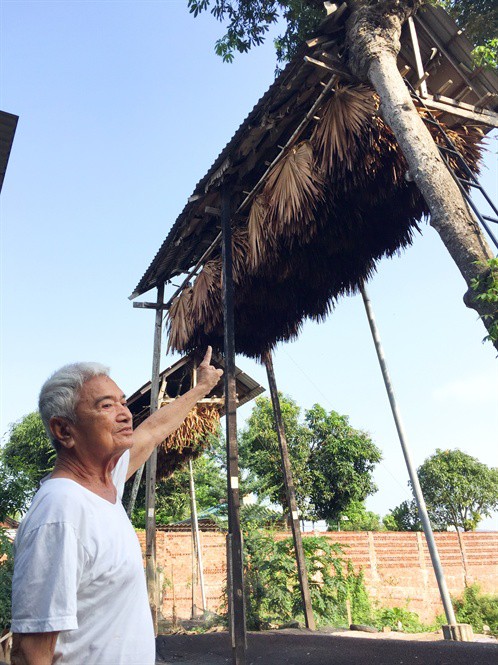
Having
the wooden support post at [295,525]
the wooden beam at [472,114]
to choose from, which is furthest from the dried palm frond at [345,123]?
the wooden support post at [295,525]

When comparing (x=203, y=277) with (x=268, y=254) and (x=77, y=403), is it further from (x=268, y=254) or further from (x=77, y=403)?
(x=77, y=403)

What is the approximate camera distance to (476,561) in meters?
15.7

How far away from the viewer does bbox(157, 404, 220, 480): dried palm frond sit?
10961 millimetres

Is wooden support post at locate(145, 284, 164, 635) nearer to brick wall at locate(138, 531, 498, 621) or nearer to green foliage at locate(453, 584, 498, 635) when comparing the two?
brick wall at locate(138, 531, 498, 621)

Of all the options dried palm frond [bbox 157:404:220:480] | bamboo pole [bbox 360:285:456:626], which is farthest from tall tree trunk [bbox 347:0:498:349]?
dried palm frond [bbox 157:404:220:480]

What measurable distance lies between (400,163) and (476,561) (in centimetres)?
1382

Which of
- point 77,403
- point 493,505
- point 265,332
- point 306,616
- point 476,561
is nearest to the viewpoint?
point 77,403

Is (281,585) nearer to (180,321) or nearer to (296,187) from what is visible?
(180,321)

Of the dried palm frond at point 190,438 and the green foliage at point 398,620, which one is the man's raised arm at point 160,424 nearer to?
the dried palm frond at point 190,438

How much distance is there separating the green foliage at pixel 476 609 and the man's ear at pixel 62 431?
1310cm

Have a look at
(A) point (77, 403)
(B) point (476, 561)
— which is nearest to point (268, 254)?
(A) point (77, 403)

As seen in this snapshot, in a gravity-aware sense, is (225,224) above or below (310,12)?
below

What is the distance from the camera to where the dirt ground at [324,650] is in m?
4.23

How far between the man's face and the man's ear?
0.5 inches
